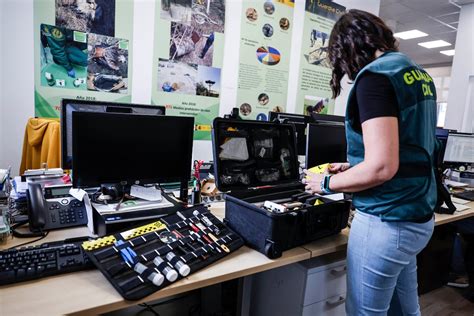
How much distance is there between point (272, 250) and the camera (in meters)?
1.05

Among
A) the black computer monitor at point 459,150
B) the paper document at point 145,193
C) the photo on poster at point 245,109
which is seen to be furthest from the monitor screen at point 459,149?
the paper document at point 145,193

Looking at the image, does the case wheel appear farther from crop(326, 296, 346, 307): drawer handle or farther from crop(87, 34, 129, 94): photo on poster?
crop(87, 34, 129, 94): photo on poster

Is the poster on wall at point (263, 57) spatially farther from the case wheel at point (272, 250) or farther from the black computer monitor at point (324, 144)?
the case wheel at point (272, 250)

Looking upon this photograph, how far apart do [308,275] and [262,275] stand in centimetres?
32

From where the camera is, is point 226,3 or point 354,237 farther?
point 226,3

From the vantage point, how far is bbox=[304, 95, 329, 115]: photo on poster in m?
3.88

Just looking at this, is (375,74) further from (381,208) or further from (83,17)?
(83,17)

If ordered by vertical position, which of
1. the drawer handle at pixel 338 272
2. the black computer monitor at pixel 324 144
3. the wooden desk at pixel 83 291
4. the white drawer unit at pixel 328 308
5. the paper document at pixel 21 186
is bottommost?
the white drawer unit at pixel 328 308

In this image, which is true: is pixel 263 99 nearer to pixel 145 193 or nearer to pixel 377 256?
pixel 145 193

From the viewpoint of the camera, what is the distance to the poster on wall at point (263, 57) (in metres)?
Answer: 3.34

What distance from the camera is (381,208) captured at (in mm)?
983

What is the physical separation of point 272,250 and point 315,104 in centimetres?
320

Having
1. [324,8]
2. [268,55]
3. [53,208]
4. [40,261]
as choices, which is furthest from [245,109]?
[40,261]

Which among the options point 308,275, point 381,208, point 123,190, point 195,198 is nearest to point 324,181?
point 381,208
